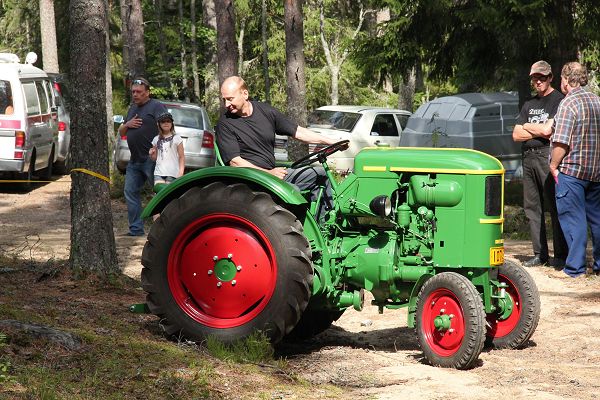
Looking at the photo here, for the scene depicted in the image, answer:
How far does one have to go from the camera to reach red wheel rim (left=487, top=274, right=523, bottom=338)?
327 inches

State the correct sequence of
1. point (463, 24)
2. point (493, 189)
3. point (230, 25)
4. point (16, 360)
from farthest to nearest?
point (230, 25) < point (463, 24) < point (493, 189) < point (16, 360)

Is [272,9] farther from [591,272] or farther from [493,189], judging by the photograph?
[493,189]

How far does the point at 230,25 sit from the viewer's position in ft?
72.8

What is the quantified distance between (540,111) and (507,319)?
12.8ft

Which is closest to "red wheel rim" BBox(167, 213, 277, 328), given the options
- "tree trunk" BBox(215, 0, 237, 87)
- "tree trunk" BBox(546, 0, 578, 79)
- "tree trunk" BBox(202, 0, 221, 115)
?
"tree trunk" BBox(546, 0, 578, 79)

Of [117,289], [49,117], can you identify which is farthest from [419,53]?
[117,289]

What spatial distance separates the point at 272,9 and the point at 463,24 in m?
28.3

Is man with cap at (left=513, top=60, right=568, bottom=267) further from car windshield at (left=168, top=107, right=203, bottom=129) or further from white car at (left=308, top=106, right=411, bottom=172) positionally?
white car at (left=308, top=106, right=411, bottom=172)

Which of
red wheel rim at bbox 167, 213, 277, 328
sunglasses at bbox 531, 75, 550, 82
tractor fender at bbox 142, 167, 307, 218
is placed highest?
sunglasses at bbox 531, 75, 550, 82

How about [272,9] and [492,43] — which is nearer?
[492,43]

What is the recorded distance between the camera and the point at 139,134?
14297mm

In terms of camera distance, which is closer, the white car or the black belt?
the black belt

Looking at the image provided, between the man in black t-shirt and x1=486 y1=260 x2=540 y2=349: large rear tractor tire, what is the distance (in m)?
1.48

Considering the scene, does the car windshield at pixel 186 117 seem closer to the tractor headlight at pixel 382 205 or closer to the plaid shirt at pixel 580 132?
the plaid shirt at pixel 580 132
